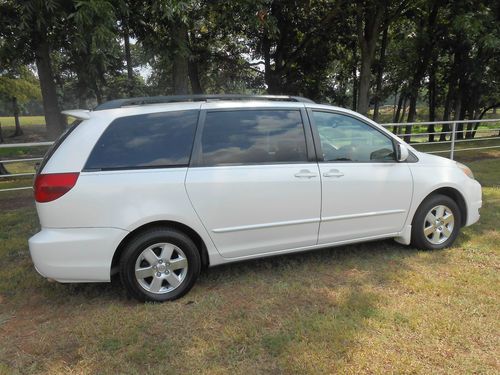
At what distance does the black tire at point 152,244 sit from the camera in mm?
3439

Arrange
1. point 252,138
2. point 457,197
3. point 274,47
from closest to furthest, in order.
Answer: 1. point 252,138
2. point 457,197
3. point 274,47

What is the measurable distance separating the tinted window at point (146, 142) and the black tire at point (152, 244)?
0.60 m

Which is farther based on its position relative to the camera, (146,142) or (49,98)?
(49,98)

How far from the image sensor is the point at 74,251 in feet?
10.9

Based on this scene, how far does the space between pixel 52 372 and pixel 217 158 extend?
80.3 inches

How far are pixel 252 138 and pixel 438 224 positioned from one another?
238 centimetres

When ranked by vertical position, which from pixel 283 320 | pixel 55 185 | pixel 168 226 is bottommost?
pixel 283 320

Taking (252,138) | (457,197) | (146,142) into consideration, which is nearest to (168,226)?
(146,142)

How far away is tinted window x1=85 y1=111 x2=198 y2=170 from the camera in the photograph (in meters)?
3.41

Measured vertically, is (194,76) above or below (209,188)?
above

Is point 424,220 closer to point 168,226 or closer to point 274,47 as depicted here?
point 168,226

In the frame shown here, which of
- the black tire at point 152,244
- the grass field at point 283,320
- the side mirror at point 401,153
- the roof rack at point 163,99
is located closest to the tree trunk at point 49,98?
the grass field at point 283,320

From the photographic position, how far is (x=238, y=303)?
3.54 meters

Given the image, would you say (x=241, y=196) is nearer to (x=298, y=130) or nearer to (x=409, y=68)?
(x=298, y=130)
